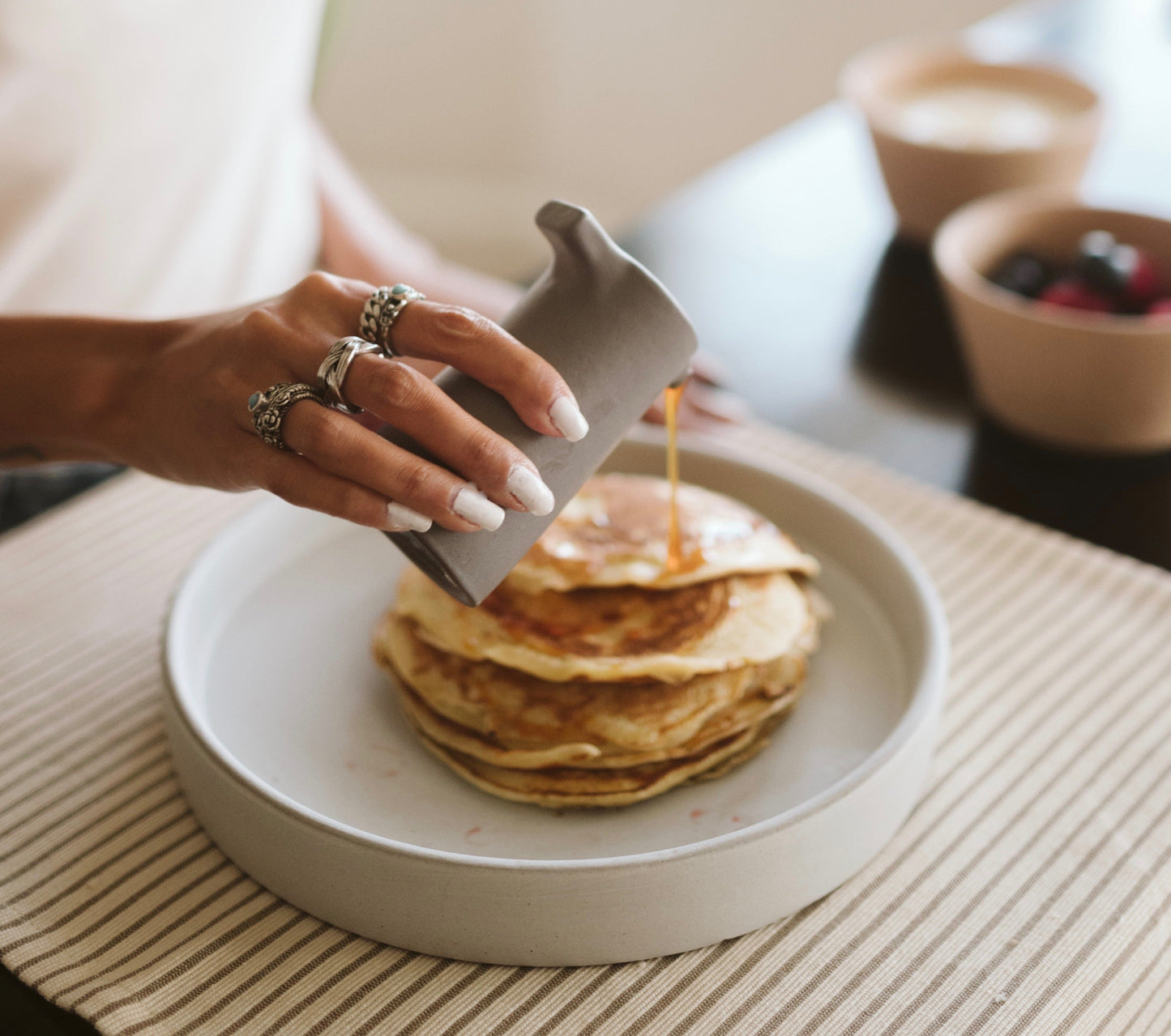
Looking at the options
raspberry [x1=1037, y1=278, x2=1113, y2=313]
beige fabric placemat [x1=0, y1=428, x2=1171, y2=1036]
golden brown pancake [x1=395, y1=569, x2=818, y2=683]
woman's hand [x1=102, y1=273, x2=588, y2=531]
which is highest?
woman's hand [x1=102, y1=273, x2=588, y2=531]

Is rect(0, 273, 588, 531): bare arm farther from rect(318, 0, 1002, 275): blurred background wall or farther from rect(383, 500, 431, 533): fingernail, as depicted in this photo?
rect(318, 0, 1002, 275): blurred background wall

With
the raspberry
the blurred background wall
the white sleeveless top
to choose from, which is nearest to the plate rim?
the raspberry

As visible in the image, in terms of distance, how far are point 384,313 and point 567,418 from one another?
0.49 ft

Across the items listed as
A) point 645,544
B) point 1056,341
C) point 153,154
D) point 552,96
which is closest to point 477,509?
point 645,544

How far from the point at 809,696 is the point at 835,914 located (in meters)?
0.20

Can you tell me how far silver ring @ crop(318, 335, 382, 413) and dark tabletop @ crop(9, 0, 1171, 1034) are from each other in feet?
2.37

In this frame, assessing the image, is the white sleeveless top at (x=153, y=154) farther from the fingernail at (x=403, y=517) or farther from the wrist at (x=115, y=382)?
the fingernail at (x=403, y=517)

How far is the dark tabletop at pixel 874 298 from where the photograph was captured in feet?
4.15

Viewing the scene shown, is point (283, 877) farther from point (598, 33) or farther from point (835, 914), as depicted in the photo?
point (598, 33)

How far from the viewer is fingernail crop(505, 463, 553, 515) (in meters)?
0.71

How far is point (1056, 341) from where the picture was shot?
3.95 ft

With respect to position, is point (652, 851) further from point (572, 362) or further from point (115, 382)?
point (115, 382)

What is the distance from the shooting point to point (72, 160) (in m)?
1.37

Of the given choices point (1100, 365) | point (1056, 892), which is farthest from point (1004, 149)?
point (1056, 892)
